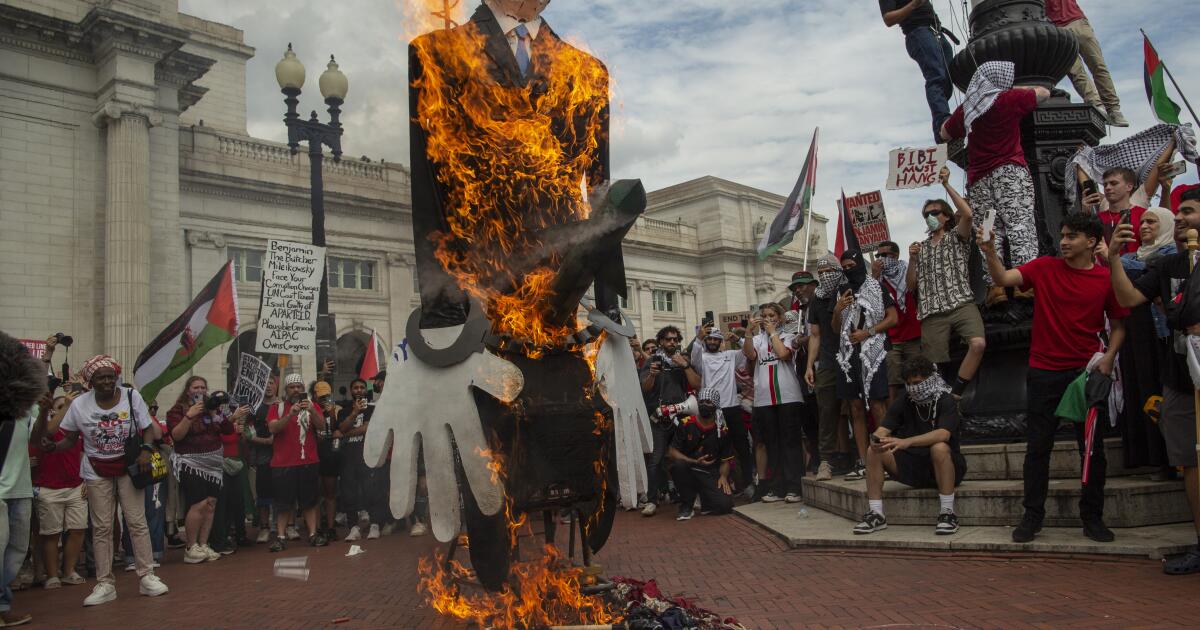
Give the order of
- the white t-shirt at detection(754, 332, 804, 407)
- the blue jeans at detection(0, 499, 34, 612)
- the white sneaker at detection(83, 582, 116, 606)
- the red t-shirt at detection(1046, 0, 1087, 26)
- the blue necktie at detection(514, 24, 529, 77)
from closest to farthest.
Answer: the blue necktie at detection(514, 24, 529, 77), the blue jeans at detection(0, 499, 34, 612), the white sneaker at detection(83, 582, 116, 606), the red t-shirt at detection(1046, 0, 1087, 26), the white t-shirt at detection(754, 332, 804, 407)

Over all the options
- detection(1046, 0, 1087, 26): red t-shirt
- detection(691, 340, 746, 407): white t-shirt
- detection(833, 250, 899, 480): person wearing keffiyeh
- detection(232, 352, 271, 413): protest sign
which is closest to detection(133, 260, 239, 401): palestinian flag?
detection(232, 352, 271, 413): protest sign

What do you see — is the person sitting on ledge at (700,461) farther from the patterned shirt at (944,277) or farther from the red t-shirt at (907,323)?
the patterned shirt at (944,277)

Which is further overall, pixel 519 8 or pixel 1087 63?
pixel 1087 63

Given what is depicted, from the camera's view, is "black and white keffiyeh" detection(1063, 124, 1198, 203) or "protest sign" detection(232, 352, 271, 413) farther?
"protest sign" detection(232, 352, 271, 413)

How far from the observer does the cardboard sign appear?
523 inches

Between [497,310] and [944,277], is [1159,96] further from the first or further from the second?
[497,310]

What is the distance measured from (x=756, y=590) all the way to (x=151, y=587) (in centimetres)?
565

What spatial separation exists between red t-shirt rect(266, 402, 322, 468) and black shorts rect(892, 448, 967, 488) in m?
7.35

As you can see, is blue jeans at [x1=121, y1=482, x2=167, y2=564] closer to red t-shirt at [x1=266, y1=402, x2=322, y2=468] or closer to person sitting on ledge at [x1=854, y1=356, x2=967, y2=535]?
red t-shirt at [x1=266, y1=402, x2=322, y2=468]

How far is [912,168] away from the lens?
421 inches

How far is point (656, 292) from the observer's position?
4475cm

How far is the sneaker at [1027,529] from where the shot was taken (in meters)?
5.93

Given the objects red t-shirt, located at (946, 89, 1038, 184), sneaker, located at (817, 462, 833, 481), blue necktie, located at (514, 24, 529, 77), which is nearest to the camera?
blue necktie, located at (514, 24, 529, 77)

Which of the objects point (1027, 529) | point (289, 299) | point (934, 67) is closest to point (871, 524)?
point (1027, 529)
